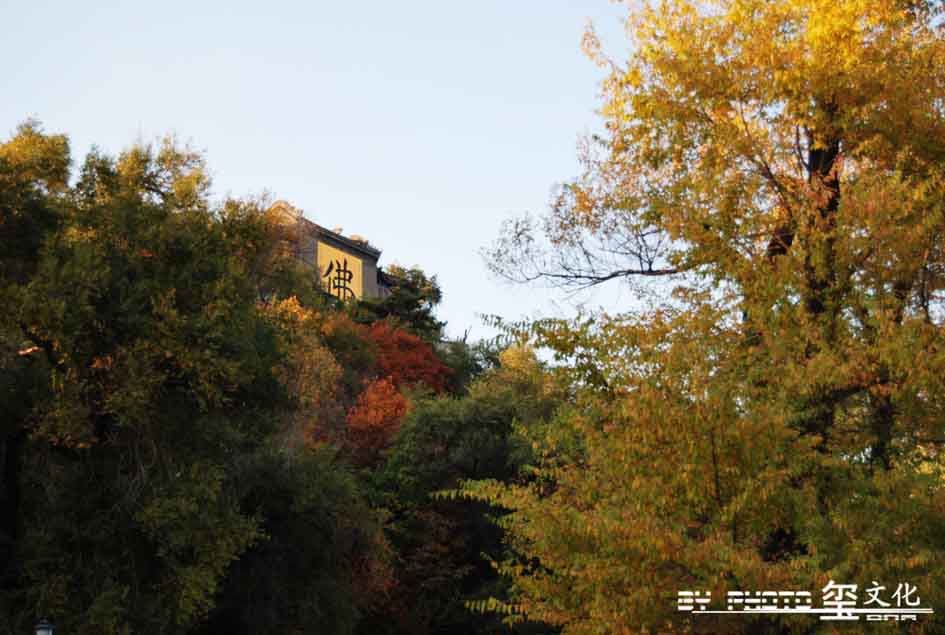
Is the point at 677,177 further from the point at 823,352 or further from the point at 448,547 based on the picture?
the point at 448,547

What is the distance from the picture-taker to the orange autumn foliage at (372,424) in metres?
39.7

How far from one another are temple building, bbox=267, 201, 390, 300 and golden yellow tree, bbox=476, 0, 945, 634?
4287cm

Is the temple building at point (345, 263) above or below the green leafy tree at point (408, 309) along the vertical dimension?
above

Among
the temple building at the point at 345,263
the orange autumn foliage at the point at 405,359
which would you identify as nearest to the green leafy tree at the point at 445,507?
the orange autumn foliage at the point at 405,359

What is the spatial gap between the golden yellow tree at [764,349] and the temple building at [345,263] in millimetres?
42867

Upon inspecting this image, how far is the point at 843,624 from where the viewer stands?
32.0 ft

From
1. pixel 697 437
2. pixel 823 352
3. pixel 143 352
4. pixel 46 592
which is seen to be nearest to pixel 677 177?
pixel 823 352

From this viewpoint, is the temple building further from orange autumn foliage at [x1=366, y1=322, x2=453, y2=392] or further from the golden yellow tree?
the golden yellow tree

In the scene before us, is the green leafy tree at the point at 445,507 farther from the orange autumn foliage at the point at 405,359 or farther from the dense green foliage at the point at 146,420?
the orange autumn foliage at the point at 405,359

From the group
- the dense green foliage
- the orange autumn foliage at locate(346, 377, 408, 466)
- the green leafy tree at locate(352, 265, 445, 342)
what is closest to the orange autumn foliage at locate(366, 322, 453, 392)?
the green leafy tree at locate(352, 265, 445, 342)

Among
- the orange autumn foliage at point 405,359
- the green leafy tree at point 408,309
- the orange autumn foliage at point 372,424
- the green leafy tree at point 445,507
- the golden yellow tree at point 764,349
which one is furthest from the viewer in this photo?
the green leafy tree at point 408,309

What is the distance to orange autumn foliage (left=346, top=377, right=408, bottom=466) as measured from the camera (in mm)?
39688

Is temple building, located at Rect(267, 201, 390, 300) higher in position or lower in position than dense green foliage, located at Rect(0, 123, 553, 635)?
higher

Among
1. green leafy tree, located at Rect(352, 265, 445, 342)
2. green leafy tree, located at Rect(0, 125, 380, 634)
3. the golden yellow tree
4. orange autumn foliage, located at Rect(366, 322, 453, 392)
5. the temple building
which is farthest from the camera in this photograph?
the temple building
